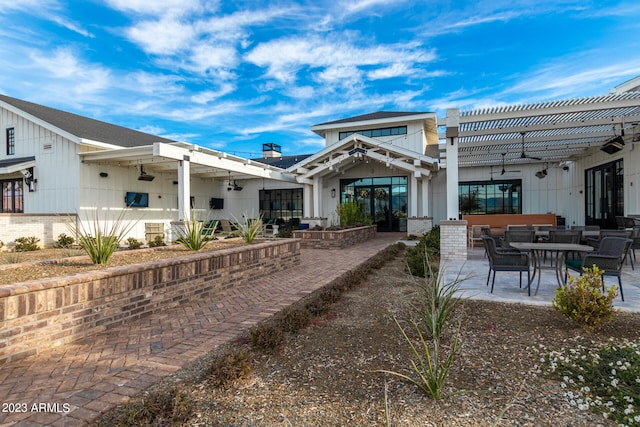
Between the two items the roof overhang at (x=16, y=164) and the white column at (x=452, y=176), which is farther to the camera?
the roof overhang at (x=16, y=164)

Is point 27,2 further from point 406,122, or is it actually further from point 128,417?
point 406,122

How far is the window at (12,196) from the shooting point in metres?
13.4

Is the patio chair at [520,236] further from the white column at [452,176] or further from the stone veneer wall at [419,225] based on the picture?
the stone veneer wall at [419,225]

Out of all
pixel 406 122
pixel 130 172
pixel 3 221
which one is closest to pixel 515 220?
pixel 406 122

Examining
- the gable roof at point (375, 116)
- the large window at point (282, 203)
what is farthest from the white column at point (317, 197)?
the gable roof at point (375, 116)

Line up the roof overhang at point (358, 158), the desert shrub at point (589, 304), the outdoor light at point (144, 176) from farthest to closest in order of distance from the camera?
1. the roof overhang at point (358, 158)
2. the outdoor light at point (144, 176)
3. the desert shrub at point (589, 304)

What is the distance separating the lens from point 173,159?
11.7 metres

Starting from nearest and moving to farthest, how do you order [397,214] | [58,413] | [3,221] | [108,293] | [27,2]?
[58,413] → [108,293] → [27,2] → [3,221] → [397,214]

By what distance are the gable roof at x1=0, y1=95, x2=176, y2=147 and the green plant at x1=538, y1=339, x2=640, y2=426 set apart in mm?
14010

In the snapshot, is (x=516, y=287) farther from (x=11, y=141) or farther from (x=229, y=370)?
(x=11, y=141)

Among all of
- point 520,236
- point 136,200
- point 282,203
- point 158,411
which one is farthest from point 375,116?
point 158,411

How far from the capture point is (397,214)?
675 inches

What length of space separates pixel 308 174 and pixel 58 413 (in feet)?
47.3

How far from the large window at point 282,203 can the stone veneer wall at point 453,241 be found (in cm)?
1125
